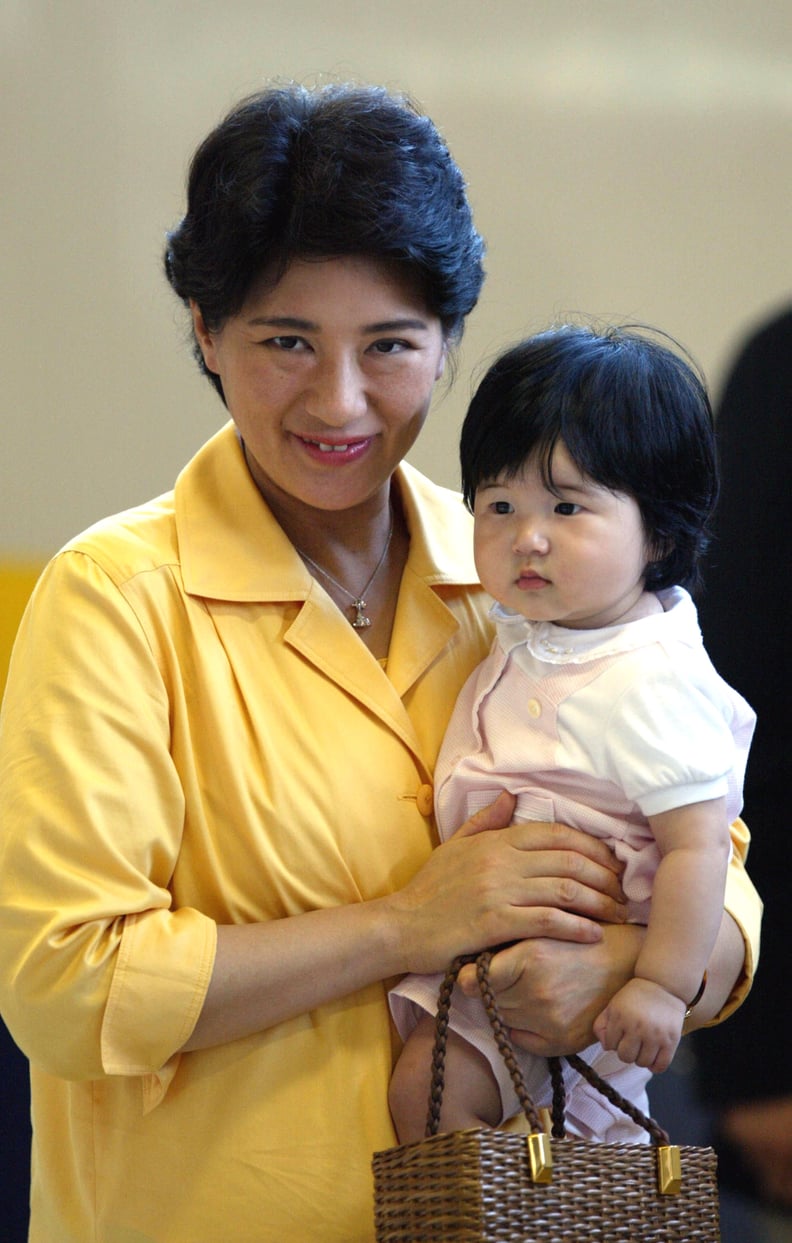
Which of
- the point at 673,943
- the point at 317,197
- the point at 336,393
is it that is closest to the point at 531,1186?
the point at 673,943

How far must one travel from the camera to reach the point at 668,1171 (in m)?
1.47

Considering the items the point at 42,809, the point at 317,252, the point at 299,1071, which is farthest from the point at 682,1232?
the point at 317,252

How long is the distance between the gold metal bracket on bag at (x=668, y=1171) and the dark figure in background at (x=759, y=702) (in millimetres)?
1630

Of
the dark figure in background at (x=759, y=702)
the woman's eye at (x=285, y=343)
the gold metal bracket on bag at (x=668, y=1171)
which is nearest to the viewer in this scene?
the gold metal bracket on bag at (x=668, y=1171)

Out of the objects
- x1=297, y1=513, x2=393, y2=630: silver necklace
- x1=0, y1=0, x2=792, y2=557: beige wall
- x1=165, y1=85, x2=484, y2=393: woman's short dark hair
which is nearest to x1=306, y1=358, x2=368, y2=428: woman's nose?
x1=165, y1=85, x2=484, y2=393: woman's short dark hair

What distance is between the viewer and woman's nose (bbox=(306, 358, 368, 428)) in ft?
5.49

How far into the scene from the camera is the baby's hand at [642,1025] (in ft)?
4.99

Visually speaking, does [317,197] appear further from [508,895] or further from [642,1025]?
[642,1025]

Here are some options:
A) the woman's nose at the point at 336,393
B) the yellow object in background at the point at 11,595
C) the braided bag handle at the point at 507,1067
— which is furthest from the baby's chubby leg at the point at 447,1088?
the yellow object in background at the point at 11,595

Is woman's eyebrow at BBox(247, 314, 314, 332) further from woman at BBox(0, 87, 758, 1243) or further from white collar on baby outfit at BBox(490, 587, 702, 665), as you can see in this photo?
white collar on baby outfit at BBox(490, 587, 702, 665)

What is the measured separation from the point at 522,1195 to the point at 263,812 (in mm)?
495

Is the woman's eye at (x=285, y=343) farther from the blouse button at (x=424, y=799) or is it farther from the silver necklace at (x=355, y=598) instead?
the blouse button at (x=424, y=799)

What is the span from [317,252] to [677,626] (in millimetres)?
598

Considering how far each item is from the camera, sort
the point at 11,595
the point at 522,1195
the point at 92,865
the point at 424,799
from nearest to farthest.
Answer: the point at 522,1195 → the point at 92,865 → the point at 424,799 → the point at 11,595
